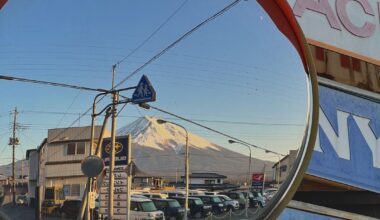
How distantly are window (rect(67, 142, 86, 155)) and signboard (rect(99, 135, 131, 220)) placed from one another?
4 centimetres

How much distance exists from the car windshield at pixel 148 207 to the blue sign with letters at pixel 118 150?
0.09 metres

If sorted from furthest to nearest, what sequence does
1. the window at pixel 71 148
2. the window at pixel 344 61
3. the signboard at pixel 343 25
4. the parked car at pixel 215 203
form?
the window at pixel 344 61
the signboard at pixel 343 25
the parked car at pixel 215 203
the window at pixel 71 148

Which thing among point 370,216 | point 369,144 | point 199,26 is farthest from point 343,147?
point 199,26

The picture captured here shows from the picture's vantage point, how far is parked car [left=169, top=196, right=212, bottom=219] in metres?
1.08

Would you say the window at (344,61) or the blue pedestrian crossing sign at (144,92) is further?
the window at (344,61)

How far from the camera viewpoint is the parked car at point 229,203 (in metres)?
1.12

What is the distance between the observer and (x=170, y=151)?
1.09 m

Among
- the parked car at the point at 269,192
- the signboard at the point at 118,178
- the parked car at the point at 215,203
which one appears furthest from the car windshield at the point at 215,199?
the signboard at the point at 118,178

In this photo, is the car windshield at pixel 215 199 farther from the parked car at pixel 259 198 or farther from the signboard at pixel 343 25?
the signboard at pixel 343 25

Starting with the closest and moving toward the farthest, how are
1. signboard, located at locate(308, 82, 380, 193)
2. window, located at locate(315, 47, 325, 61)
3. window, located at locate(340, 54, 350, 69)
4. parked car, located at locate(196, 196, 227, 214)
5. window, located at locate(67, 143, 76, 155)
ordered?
window, located at locate(67, 143, 76, 155)
parked car, located at locate(196, 196, 227, 214)
signboard, located at locate(308, 82, 380, 193)
window, located at locate(315, 47, 325, 61)
window, located at locate(340, 54, 350, 69)

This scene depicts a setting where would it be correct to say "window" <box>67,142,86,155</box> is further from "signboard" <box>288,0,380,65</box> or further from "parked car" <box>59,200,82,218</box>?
"signboard" <box>288,0,380,65</box>

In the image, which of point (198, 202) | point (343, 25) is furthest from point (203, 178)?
point (343, 25)

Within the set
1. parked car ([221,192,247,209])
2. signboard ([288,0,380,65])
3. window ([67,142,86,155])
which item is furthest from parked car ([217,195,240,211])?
signboard ([288,0,380,65])

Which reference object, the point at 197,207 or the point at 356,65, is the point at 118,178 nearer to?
the point at 197,207
